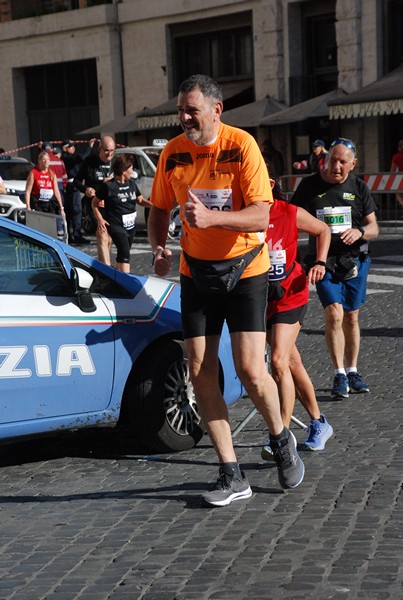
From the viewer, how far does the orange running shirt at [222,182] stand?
218 inches

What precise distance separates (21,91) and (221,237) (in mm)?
38486

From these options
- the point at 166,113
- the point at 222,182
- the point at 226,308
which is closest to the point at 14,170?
the point at 166,113

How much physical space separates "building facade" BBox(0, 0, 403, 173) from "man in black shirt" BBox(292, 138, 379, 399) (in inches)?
741

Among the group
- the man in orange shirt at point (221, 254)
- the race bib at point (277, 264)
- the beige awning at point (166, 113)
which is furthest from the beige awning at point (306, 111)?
the man in orange shirt at point (221, 254)

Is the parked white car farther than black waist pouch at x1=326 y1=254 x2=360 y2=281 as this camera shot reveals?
Yes

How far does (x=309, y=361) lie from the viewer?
1004cm

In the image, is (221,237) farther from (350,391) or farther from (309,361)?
(309,361)

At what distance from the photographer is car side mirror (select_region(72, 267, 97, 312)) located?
646 centimetres

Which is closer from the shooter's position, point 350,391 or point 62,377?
point 62,377

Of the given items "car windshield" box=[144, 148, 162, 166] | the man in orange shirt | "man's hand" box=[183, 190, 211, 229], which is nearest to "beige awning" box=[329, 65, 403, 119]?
"car windshield" box=[144, 148, 162, 166]

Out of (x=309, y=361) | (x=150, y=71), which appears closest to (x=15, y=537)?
(x=309, y=361)

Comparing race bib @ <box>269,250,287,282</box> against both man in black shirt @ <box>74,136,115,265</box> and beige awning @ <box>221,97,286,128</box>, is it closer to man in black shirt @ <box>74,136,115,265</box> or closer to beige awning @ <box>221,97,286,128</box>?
man in black shirt @ <box>74,136,115,265</box>

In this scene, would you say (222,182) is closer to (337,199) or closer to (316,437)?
(316,437)

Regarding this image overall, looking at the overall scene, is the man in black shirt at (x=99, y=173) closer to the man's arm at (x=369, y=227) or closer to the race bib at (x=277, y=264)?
the man's arm at (x=369, y=227)
